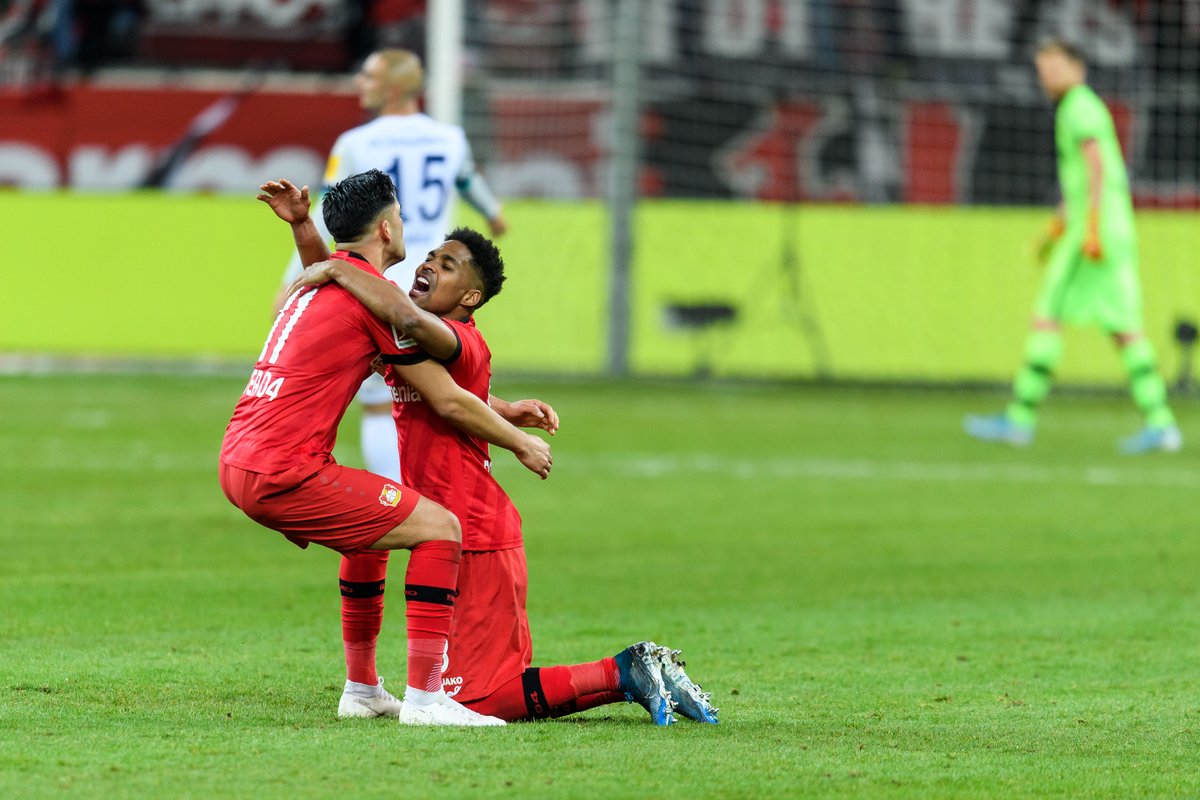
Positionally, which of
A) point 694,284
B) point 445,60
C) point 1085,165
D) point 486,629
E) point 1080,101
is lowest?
point 694,284

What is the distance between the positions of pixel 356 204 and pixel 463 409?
0.68 m

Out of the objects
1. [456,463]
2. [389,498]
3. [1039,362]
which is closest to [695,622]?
[456,463]

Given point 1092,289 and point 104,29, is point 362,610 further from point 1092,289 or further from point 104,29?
point 104,29

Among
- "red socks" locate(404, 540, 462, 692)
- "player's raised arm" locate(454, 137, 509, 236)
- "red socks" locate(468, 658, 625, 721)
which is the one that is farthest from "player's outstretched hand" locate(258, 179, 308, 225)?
"player's raised arm" locate(454, 137, 509, 236)

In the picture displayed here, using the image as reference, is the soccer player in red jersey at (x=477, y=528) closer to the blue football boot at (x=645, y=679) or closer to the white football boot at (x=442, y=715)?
the blue football boot at (x=645, y=679)

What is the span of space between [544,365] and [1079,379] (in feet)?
17.1

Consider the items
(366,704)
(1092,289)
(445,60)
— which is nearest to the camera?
(366,704)

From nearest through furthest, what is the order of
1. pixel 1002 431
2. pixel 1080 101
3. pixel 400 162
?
pixel 400 162, pixel 1080 101, pixel 1002 431

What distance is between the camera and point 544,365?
18016 mm

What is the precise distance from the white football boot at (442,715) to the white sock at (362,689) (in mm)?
196

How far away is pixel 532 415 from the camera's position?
5.33 meters

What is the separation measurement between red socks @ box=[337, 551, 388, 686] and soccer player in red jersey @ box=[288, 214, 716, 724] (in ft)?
0.83

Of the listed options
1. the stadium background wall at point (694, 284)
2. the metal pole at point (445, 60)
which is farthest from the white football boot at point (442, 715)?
the stadium background wall at point (694, 284)

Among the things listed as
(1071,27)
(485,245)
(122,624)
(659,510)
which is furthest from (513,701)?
(1071,27)
